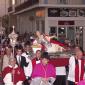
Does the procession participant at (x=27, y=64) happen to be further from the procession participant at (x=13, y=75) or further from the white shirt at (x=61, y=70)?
the procession participant at (x=13, y=75)

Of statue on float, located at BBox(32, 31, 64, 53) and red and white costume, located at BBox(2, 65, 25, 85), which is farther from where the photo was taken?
statue on float, located at BBox(32, 31, 64, 53)

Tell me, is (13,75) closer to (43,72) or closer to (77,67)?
(43,72)

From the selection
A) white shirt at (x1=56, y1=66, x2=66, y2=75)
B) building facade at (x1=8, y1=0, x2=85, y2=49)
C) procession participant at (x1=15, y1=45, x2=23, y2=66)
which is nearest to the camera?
procession participant at (x1=15, y1=45, x2=23, y2=66)

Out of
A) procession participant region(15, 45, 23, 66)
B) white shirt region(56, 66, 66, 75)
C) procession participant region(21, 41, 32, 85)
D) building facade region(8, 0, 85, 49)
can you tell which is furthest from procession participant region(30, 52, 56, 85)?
building facade region(8, 0, 85, 49)

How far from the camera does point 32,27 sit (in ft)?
144

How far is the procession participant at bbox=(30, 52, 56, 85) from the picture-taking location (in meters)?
10.2

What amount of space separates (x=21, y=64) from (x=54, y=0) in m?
24.4

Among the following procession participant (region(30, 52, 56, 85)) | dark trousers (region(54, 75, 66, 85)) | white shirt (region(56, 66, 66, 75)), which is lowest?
dark trousers (region(54, 75, 66, 85))

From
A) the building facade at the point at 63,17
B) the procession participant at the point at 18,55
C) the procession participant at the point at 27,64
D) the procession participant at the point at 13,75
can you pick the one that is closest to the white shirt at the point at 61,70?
the procession participant at the point at 27,64

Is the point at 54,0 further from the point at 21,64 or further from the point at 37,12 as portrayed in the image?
the point at 21,64

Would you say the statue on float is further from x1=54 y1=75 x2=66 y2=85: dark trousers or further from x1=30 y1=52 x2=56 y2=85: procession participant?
x1=30 y1=52 x2=56 y2=85: procession participant

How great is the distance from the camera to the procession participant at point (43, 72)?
10.2 m

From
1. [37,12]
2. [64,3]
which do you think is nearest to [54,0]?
[64,3]

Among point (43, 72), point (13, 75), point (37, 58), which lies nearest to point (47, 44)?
point (37, 58)
